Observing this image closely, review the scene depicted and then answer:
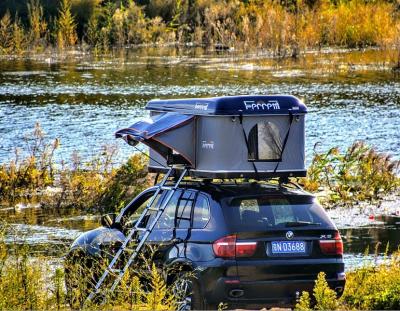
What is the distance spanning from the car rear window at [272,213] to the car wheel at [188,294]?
72 centimetres

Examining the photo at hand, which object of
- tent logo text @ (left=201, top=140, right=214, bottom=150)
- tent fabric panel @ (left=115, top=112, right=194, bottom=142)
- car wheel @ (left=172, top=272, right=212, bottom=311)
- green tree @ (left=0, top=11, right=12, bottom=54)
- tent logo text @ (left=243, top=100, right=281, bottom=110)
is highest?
tent logo text @ (left=243, top=100, right=281, bottom=110)

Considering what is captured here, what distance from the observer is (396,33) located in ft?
210

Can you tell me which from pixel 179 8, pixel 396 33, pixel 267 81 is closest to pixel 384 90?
pixel 267 81

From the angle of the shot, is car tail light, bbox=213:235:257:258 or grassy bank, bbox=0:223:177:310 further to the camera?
car tail light, bbox=213:235:257:258

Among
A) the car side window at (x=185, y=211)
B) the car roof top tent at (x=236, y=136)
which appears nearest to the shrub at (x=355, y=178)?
the car roof top tent at (x=236, y=136)

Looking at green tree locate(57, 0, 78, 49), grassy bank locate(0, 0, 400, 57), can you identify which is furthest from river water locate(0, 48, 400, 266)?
green tree locate(57, 0, 78, 49)

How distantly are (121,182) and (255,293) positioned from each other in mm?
12460

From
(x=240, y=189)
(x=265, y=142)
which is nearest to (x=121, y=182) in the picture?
(x=265, y=142)

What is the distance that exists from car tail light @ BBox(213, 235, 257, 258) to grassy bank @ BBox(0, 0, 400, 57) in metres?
49.0

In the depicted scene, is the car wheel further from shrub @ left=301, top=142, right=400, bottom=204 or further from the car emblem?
shrub @ left=301, top=142, right=400, bottom=204

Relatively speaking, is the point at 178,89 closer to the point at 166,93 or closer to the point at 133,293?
the point at 166,93

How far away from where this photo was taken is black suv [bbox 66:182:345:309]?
12203 millimetres

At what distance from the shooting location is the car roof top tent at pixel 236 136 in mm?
13180

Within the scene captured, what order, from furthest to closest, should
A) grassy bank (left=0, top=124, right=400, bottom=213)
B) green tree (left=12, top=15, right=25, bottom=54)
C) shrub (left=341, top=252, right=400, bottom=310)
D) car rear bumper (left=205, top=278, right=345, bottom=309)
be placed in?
green tree (left=12, top=15, right=25, bottom=54) → grassy bank (left=0, top=124, right=400, bottom=213) → shrub (left=341, top=252, right=400, bottom=310) → car rear bumper (left=205, top=278, right=345, bottom=309)
